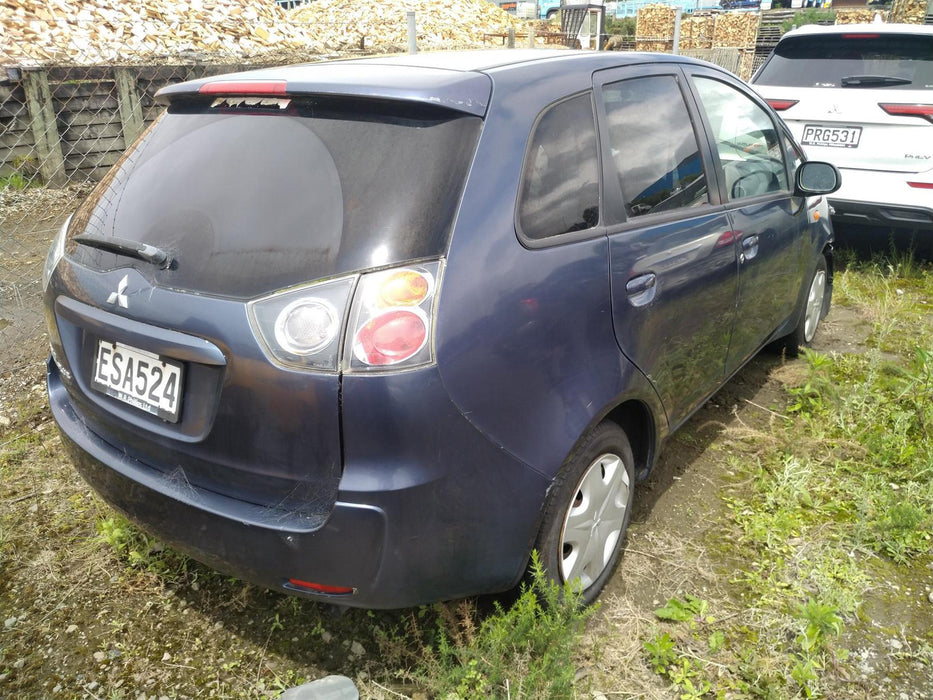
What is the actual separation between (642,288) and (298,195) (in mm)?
1134

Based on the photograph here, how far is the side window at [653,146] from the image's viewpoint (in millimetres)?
2484

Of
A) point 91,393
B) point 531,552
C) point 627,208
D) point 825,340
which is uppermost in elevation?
point 627,208

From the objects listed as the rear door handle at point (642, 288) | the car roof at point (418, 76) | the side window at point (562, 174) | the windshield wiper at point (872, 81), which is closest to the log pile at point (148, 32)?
the car roof at point (418, 76)

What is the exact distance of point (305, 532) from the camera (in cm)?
180

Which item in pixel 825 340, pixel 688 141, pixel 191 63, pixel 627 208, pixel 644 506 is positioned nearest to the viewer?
pixel 627 208

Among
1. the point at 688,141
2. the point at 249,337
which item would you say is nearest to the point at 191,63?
the point at 688,141

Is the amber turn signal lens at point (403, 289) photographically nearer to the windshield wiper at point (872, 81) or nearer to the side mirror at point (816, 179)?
the side mirror at point (816, 179)

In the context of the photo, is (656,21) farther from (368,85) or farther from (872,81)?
(368,85)

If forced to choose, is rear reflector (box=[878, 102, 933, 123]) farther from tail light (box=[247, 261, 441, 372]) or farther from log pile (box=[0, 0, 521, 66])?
log pile (box=[0, 0, 521, 66])

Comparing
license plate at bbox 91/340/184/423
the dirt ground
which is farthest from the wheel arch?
license plate at bbox 91/340/184/423

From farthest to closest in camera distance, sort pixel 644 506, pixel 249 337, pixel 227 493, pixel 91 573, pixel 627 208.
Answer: pixel 644 506
pixel 91 573
pixel 627 208
pixel 227 493
pixel 249 337

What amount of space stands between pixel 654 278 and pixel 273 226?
1.26 meters

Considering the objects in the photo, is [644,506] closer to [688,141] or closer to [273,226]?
[688,141]

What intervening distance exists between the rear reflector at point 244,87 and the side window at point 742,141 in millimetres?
1813
